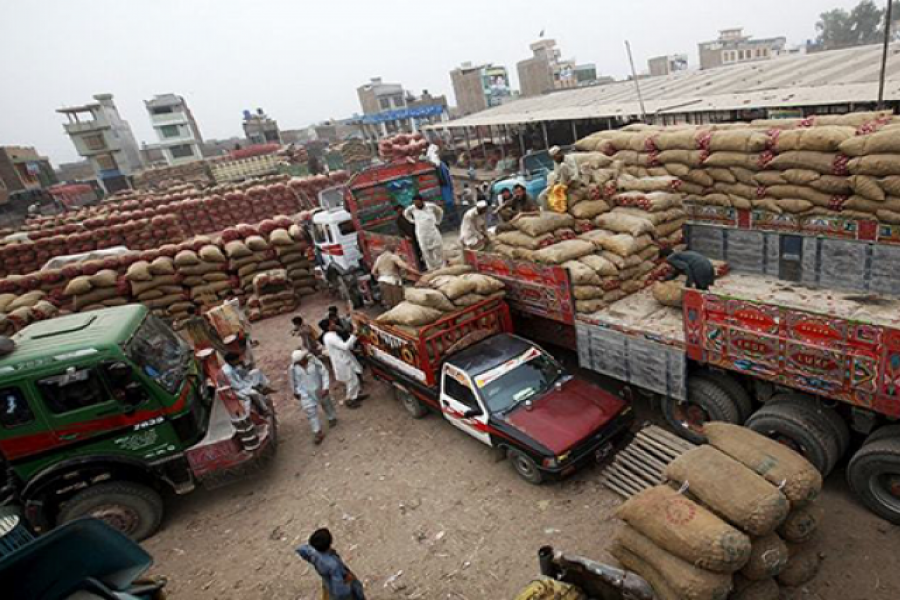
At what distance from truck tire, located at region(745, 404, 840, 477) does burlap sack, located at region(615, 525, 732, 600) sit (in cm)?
178

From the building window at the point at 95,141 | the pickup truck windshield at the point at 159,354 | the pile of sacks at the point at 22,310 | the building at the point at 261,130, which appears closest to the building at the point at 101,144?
the building window at the point at 95,141

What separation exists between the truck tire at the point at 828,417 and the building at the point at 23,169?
192 ft

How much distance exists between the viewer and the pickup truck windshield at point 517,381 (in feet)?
20.5

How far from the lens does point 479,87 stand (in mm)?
54219

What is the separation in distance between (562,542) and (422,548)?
1481 millimetres

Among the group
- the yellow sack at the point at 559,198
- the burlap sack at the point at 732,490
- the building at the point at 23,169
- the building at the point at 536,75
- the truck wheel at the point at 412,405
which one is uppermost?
the building at the point at 23,169

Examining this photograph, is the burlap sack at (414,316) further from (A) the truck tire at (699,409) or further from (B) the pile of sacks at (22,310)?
(B) the pile of sacks at (22,310)

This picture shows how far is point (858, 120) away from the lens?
6.74 metres

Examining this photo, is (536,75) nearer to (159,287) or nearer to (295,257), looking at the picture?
(295,257)

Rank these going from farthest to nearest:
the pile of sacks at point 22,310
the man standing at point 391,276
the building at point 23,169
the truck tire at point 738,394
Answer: the building at point 23,169
the pile of sacks at point 22,310
the man standing at point 391,276
the truck tire at point 738,394

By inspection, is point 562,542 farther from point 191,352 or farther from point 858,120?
point 858,120

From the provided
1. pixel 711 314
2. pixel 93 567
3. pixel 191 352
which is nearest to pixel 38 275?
pixel 191 352

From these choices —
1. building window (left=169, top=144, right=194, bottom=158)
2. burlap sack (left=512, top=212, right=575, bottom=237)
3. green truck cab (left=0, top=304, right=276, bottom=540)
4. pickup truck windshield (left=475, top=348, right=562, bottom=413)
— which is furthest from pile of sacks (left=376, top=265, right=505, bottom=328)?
building window (left=169, top=144, right=194, bottom=158)

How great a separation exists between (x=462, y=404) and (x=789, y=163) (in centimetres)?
552
